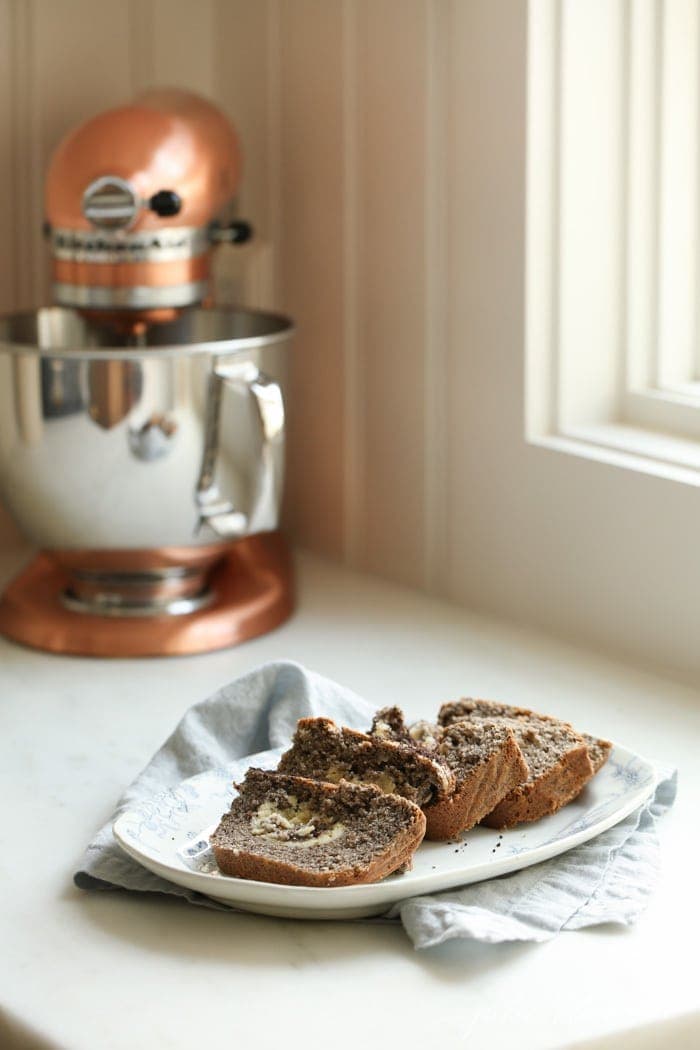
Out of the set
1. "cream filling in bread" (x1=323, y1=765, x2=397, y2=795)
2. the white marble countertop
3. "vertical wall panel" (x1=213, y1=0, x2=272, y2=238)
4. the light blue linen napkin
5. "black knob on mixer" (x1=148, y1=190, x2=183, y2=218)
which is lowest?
the white marble countertop

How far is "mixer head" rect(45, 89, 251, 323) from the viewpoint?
1.16m

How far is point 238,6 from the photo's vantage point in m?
1.44

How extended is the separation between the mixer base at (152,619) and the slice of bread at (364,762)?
0.37 m

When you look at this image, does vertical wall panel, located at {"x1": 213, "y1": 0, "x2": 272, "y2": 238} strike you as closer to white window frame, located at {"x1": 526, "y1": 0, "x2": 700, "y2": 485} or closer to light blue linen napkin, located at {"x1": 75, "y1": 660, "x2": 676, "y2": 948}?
white window frame, located at {"x1": 526, "y1": 0, "x2": 700, "y2": 485}

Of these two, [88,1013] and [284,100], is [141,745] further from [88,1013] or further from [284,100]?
[284,100]

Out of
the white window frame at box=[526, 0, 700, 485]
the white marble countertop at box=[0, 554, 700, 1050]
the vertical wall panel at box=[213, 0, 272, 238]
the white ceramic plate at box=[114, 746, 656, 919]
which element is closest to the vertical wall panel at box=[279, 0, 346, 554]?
the vertical wall panel at box=[213, 0, 272, 238]

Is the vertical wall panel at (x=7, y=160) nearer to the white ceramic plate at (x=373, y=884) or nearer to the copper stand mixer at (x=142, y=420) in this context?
the copper stand mixer at (x=142, y=420)

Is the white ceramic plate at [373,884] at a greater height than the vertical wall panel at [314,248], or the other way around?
the vertical wall panel at [314,248]

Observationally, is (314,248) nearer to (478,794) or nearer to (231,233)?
(231,233)

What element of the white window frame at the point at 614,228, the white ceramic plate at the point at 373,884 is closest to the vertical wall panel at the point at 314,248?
the white window frame at the point at 614,228

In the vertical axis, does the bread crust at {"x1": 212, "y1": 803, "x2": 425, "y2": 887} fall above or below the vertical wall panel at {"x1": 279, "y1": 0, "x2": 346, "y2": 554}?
below

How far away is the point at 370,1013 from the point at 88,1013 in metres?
0.13

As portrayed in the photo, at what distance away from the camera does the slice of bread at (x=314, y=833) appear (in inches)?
28.7

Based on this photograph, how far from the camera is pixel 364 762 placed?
81 centimetres
